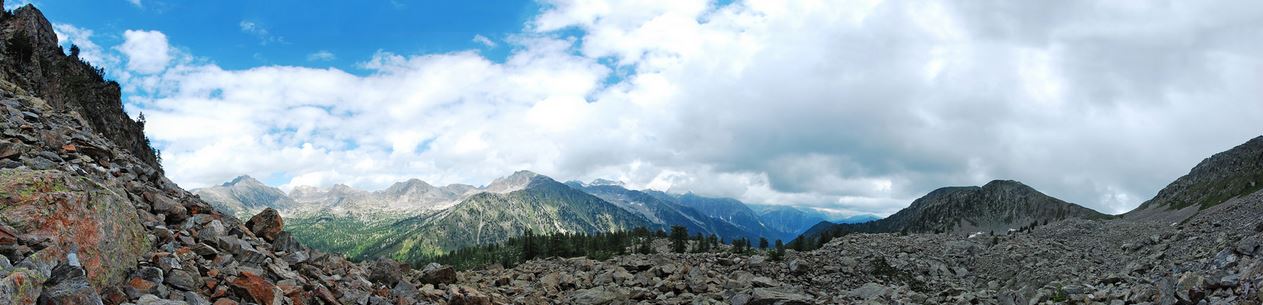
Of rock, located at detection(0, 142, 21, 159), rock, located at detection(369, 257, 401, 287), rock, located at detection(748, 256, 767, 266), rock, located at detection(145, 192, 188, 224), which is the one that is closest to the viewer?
Result: rock, located at detection(0, 142, 21, 159)

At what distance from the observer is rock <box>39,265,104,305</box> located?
10.0 metres

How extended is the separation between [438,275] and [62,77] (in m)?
83.2

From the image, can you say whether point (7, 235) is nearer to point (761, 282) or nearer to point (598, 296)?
point (598, 296)

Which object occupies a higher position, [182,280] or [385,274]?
[182,280]

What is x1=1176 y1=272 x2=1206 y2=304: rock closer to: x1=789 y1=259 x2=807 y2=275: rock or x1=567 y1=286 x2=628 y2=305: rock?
x1=567 y1=286 x2=628 y2=305: rock

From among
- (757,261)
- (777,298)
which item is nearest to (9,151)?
(777,298)

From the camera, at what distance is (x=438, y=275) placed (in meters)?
27.7

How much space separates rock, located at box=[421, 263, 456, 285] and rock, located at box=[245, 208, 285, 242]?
23.1 ft

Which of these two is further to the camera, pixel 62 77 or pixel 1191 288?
pixel 62 77

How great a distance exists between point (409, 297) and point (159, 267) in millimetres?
9804

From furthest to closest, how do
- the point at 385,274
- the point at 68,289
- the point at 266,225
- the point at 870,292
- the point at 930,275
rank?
the point at 930,275 < the point at 870,292 < the point at 385,274 < the point at 266,225 < the point at 68,289

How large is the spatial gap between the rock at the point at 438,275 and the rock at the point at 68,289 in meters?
16.9

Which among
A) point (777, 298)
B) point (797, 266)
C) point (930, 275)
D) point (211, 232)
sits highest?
point (211, 232)

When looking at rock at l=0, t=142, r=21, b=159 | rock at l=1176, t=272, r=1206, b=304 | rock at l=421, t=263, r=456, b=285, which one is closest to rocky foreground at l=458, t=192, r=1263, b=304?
rock at l=1176, t=272, r=1206, b=304
